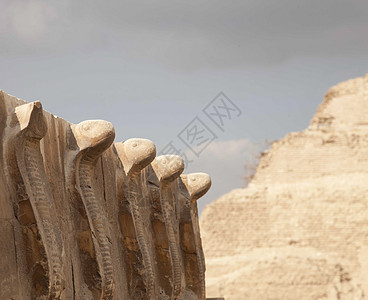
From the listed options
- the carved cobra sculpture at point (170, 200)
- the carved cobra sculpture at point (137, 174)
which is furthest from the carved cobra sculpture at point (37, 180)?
the carved cobra sculpture at point (170, 200)

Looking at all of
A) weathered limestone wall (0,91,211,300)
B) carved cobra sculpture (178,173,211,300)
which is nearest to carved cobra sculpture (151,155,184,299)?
weathered limestone wall (0,91,211,300)

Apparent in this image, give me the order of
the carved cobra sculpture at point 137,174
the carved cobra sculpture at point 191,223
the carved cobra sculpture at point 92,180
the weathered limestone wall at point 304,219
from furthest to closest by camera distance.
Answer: the weathered limestone wall at point 304,219
the carved cobra sculpture at point 191,223
the carved cobra sculpture at point 137,174
the carved cobra sculpture at point 92,180

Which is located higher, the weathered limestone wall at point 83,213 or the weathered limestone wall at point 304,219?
the weathered limestone wall at point 304,219

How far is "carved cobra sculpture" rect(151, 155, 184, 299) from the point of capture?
8.95 meters

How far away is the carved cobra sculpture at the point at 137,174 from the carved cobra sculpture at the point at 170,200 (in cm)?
83

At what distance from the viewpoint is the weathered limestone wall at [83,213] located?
5.52m

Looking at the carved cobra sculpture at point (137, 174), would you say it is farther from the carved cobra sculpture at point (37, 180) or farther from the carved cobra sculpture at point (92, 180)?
the carved cobra sculpture at point (37, 180)

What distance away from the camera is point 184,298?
9.90 metres

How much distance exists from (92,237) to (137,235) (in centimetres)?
137

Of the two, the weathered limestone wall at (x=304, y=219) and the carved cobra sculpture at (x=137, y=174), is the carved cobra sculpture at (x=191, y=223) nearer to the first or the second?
the carved cobra sculpture at (x=137, y=174)

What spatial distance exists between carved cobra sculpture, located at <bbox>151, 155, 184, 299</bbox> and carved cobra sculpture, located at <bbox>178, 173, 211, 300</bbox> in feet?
1.51

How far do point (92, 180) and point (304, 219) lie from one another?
126ft

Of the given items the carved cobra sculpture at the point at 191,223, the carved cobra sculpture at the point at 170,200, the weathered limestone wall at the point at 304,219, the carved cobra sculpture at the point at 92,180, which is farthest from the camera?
the weathered limestone wall at the point at 304,219

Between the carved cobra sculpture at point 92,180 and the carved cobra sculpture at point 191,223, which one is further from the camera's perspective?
the carved cobra sculpture at point 191,223
